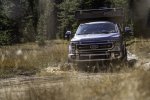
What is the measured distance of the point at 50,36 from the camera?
70.6m

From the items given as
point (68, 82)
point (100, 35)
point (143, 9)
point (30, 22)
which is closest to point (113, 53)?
point (100, 35)

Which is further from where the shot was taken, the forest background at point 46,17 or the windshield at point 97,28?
the forest background at point 46,17

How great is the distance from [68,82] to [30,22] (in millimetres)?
59079

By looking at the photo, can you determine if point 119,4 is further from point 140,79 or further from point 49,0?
point 140,79

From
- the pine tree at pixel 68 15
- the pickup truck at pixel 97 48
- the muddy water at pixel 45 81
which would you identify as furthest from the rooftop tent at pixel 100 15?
the pine tree at pixel 68 15

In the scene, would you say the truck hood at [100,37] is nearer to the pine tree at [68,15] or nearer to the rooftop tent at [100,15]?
the rooftop tent at [100,15]

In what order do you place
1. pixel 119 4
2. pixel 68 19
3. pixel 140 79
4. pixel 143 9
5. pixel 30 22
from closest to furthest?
pixel 140 79
pixel 119 4
pixel 143 9
pixel 68 19
pixel 30 22

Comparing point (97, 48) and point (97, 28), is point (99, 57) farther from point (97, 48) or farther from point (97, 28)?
point (97, 28)

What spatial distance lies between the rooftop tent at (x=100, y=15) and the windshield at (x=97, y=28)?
98.6 inches

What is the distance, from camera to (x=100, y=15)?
70.0 feet

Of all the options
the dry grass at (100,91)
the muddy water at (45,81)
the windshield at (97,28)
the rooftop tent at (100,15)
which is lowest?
the rooftop tent at (100,15)

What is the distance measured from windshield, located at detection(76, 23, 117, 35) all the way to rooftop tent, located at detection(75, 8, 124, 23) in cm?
251

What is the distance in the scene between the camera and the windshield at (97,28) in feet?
58.2

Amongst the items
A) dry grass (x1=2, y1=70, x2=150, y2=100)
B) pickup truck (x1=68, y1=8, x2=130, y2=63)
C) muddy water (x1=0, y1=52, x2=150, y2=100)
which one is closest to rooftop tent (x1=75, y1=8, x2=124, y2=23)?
pickup truck (x1=68, y1=8, x2=130, y2=63)
